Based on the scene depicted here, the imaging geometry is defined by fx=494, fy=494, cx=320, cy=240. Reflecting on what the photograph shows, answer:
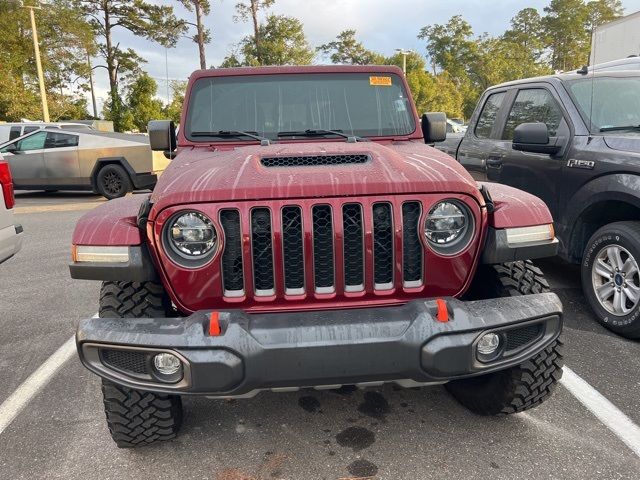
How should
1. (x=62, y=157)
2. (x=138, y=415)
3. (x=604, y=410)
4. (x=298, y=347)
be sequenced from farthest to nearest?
(x=62, y=157), (x=604, y=410), (x=138, y=415), (x=298, y=347)

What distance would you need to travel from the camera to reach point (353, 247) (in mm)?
2109

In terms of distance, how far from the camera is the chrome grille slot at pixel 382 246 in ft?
6.89

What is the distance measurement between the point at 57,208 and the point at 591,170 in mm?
10164

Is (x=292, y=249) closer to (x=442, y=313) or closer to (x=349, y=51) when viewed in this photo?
(x=442, y=313)

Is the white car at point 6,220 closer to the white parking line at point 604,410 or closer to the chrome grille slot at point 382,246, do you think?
the chrome grille slot at point 382,246

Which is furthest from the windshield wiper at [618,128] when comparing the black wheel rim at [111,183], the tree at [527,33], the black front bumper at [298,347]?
the tree at [527,33]

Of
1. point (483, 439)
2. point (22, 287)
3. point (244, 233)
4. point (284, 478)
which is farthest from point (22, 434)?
point (22, 287)

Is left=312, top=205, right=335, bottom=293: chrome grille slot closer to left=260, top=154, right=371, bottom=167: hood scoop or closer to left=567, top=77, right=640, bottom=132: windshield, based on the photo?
left=260, top=154, right=371, bottom=167: hood scoop

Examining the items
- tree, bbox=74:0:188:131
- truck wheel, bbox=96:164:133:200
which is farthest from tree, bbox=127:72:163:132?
truck wheel, bbox=96:164:133:200

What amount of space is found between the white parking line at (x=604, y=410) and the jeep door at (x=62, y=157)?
432 inches

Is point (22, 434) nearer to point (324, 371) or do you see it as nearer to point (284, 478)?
point (284, 478)

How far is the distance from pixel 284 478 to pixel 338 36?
58491mm

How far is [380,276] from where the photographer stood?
2.17 meters

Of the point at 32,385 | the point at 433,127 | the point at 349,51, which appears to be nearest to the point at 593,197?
the point at 433,127
